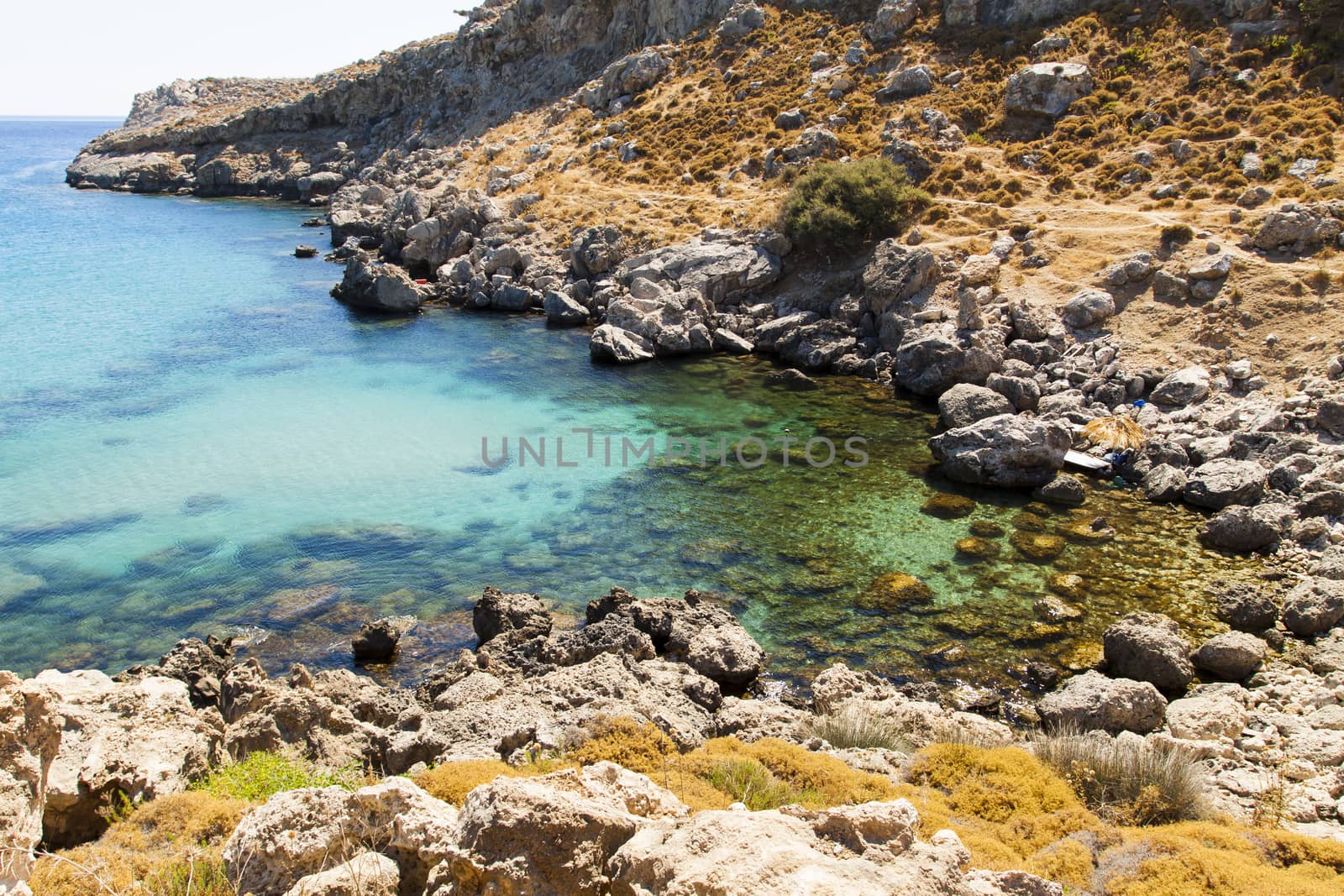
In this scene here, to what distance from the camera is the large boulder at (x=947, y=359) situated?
1380 inches

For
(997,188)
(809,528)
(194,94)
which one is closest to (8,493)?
(809,528)

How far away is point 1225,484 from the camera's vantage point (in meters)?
25.7

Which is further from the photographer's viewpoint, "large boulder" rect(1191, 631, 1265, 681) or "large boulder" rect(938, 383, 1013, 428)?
"large boulder" rect(938, 383, 1013, 428)

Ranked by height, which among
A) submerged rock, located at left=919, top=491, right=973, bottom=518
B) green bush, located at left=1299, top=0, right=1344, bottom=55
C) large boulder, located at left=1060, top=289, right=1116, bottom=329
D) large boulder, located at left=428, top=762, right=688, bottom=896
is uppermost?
green bush, located at left=1299, top=0, right=1344, bottom=55

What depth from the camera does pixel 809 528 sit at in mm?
25609

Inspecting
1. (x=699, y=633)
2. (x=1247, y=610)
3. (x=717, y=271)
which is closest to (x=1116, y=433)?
(x=1247, y=610)

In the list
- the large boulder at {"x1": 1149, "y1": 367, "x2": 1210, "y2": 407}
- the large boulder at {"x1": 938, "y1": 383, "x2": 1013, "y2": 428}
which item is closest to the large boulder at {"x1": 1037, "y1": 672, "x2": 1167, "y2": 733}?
the large boulder at {"x1": 938, "y1": 383, "x2": 1013, "y2": 428}

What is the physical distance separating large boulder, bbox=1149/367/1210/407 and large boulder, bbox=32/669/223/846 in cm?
3081

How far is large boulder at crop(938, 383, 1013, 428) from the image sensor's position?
3136 cm

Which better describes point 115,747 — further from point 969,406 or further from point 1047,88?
point 1047,88

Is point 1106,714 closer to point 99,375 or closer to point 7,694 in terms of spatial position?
point 7,694

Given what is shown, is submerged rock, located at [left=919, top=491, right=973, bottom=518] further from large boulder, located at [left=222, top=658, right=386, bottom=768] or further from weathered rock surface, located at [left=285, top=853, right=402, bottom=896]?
weathered rock surface, located at [left=285, top=853, right=402, bottom=896]

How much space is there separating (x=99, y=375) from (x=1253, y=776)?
43.4 metres

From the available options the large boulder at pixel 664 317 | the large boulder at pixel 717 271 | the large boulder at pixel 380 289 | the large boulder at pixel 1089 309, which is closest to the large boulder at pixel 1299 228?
the large boulder at pixel 1089 309
